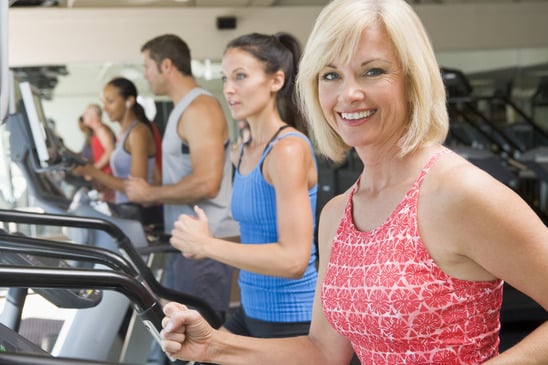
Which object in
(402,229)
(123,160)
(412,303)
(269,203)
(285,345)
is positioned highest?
(402,229)

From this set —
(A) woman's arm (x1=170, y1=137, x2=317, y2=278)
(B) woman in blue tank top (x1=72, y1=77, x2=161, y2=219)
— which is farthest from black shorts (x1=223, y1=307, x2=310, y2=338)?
(B) woman in blue tank top (x1=72, y1=77, x2=161, y2=219)

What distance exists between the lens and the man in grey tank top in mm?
3051

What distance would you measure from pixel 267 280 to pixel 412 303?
0.95 m

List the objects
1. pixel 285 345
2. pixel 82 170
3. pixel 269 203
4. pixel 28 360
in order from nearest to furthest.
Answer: pixel 28 360 → pixel 285 345 → pixel 269 203 → pixel 82 170

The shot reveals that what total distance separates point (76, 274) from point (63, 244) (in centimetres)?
49

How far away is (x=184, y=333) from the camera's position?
1415 mm

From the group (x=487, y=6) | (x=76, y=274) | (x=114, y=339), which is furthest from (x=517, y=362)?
(x=487, y=6)

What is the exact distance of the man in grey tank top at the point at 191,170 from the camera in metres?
3.05

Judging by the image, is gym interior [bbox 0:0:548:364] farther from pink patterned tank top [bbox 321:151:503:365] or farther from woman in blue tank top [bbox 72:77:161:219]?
pink patterned tank top [bbox 321:151:503:365]

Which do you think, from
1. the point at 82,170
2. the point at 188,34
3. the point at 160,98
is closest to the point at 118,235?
the point at 82,170

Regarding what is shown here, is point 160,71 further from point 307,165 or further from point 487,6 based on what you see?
point 487,6

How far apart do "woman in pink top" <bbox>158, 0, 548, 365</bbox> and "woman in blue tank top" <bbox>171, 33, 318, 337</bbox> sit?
50 centimetres

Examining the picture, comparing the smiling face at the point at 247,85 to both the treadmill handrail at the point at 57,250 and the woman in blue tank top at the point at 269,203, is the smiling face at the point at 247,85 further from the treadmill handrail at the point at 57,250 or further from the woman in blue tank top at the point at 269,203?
the treadmill handrail at the point at 57,250

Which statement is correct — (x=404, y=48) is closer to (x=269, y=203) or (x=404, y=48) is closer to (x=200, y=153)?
(x=269, y=203)
